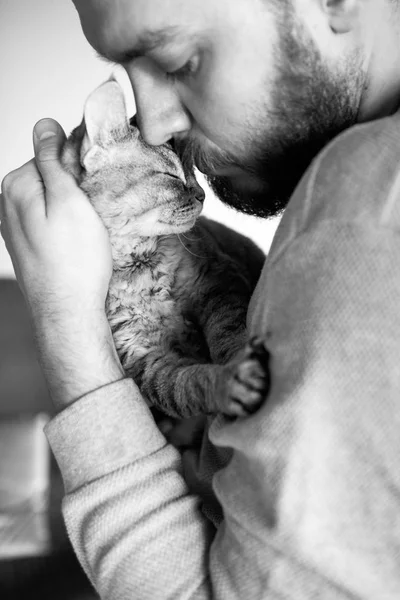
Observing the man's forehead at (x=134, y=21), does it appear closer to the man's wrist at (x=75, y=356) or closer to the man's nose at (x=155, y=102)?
the man's nose at (x=155, y=102)

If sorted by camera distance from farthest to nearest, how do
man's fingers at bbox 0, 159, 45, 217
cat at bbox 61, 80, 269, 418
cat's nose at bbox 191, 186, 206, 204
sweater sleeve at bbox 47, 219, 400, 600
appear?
cat's nose at bbox 191, 186, 206, 204, cat at bbox 61, 80, 269, 418, man's fingers at bbox 0, 159, 45, 217, sweater sleeve at bbox 47, 219, 400, 600

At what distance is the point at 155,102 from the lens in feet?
3.50

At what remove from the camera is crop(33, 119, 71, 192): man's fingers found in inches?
47.3

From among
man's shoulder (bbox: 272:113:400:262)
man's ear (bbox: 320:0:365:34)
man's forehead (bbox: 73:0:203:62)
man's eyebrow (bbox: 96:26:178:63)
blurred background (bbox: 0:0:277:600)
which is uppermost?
man's forehead (bbox: 73:0:203:62)

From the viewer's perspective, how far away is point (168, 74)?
40.2 inches

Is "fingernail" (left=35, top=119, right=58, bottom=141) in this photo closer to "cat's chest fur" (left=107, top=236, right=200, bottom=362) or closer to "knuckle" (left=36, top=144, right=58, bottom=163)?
"knuckle" (left=36, top=144, right=58, bottom=163)

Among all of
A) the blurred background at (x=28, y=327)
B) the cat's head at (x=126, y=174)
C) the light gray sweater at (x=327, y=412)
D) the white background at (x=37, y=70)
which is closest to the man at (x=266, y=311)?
the light gray sweater at (x=327, y=412)

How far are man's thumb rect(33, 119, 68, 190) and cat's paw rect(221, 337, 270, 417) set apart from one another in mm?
582

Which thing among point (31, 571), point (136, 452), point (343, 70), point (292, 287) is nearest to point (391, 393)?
point (292, 287)

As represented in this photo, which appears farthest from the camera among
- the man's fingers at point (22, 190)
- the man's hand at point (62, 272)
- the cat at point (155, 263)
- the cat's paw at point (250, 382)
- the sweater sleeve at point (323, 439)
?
the cat at point (155, 263)

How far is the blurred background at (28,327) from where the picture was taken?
1512 mm

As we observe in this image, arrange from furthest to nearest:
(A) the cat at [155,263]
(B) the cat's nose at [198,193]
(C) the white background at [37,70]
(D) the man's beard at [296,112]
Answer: (C) the white background at [37,70]
(B) the cat's nose at [198,193]
(A) the cat at [155,263]
(D) the man's beard at [296,112]

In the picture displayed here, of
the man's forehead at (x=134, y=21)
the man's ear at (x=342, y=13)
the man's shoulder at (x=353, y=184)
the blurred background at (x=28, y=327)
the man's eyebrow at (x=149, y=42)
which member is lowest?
the blurred background at (x=28, y=327)

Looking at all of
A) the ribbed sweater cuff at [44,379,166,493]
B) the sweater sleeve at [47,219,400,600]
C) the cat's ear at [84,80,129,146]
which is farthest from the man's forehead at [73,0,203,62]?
the ribbed sweater cuff at [44,379,166,493]
